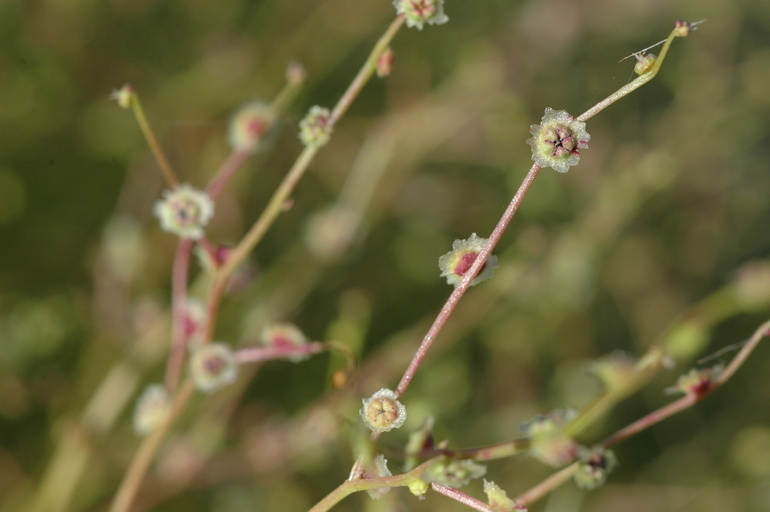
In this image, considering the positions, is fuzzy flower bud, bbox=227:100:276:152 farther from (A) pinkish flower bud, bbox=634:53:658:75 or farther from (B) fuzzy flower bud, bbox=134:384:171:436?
(A) pinkish flower bud, bbox=634:53:658:75

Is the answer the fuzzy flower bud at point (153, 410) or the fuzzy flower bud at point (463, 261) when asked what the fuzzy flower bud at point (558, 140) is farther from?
the fuzzy flower bud at point (153, 410)

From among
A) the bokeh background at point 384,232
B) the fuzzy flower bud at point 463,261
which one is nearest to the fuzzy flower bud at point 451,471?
the fuzzy flower bud at point 463,261

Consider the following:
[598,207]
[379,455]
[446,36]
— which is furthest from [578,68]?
[379,455]

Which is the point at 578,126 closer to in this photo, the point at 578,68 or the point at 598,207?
the point at 598,207

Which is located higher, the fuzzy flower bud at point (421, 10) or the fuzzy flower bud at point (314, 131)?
the fuzzy flower bud at point (421, 10)

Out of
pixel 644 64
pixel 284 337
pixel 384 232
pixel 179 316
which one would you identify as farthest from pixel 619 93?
pixel 384 232

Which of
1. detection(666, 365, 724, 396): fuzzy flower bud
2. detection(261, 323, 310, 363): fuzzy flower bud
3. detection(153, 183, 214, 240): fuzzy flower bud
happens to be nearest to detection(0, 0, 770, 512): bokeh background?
detection(261, 323, 310, 363): fuzzy flower bud
